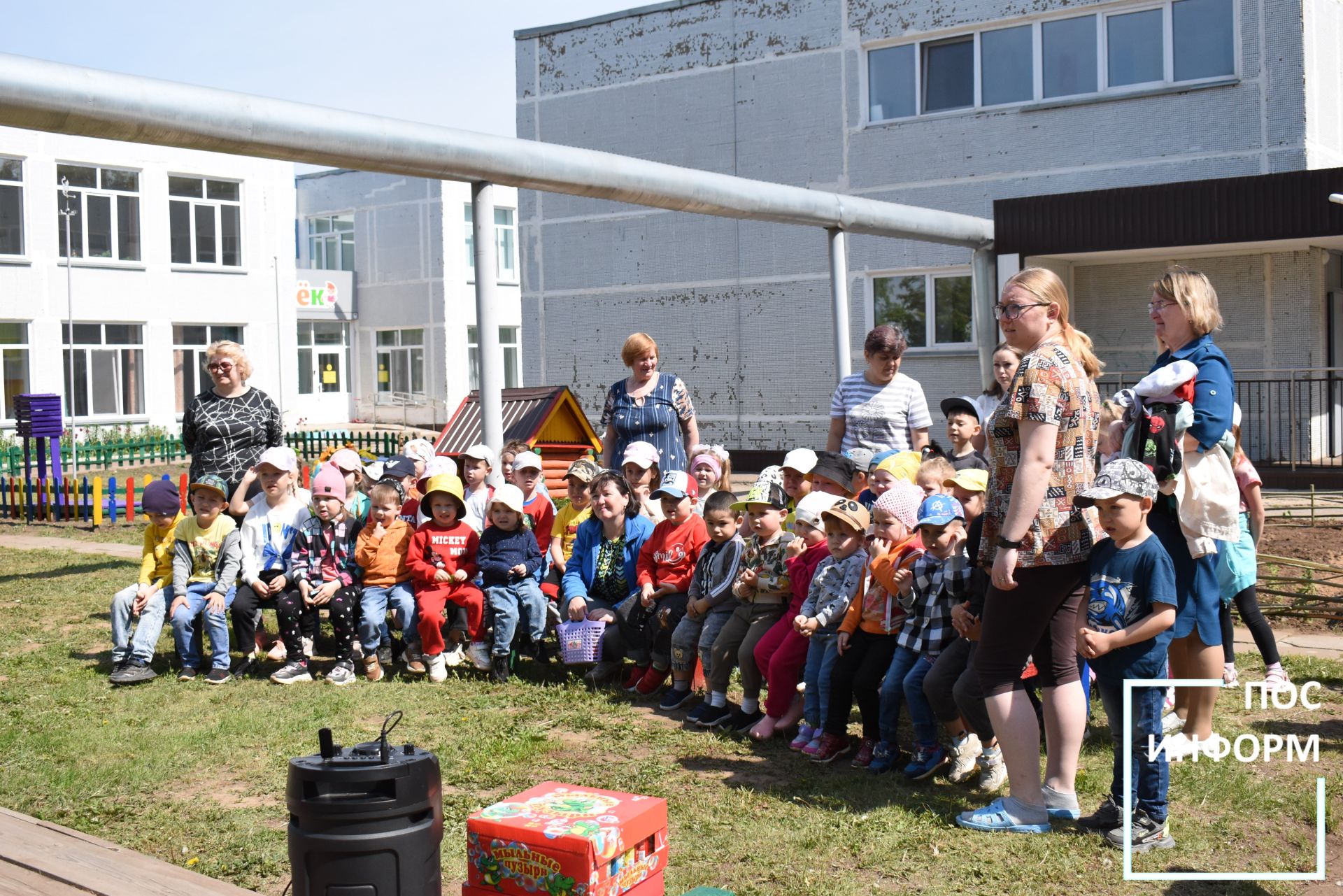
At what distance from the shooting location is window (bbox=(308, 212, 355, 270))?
46562 mm

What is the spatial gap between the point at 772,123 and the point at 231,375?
1455cm

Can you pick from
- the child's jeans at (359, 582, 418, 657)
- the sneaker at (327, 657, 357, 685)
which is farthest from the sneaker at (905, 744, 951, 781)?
the sneaker at (327, 657, 357, 685)

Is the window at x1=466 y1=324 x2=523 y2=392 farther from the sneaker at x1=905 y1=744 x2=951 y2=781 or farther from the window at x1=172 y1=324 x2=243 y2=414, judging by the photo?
the sneaker at x1=905 y1=744 x2=951 y2=781

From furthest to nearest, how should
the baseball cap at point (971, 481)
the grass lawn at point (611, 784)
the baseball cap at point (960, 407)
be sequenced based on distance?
the baseball cap at point (960, 407), the baseball cap at point (971, 481), the grass lawn at point (611, 784)

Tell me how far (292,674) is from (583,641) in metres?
1.83

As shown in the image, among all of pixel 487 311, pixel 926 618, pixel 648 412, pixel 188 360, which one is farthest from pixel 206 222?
pixel 926 618

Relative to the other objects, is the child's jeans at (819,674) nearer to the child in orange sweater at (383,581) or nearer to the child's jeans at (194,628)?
the child in orange sweater at (383,581)

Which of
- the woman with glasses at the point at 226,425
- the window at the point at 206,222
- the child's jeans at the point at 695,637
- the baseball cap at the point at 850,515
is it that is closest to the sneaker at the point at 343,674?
the woman with glasses at the point at 226,425

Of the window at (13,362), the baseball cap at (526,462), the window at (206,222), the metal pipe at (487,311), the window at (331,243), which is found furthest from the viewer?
the window at (331,243)

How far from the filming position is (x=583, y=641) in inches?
283

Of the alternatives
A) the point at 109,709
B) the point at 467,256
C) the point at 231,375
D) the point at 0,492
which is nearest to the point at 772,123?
the point at 0,492

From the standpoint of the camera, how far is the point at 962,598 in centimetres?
537

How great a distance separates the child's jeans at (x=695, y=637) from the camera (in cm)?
658

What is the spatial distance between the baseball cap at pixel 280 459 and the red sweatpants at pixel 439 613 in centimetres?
125
